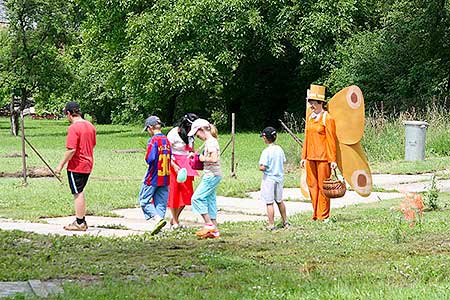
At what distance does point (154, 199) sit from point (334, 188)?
2491mm

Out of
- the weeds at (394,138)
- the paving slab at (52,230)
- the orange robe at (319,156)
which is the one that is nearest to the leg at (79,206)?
the paving slab at (52,230)

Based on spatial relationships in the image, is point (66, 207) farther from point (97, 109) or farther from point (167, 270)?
point (97, 109)

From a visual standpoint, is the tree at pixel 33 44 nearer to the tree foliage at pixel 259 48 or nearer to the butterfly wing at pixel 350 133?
the tree foliage at pixel 259 48

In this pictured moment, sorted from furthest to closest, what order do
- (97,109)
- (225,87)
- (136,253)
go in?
1. (97,109)
2. (225,87)
3. (136,253)

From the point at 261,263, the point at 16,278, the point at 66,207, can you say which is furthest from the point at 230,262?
the point at 66,207

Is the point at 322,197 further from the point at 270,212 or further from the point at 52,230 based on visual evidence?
the point at 52,230

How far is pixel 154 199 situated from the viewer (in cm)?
1210

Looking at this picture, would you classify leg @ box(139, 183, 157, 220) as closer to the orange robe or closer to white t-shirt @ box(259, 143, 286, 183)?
white t-shirt @ box(259, 143, 286, 183)

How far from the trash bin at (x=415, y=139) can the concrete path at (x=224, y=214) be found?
385 centimetres

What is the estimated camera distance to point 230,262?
28.6 feet

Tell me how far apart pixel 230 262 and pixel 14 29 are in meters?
36.2

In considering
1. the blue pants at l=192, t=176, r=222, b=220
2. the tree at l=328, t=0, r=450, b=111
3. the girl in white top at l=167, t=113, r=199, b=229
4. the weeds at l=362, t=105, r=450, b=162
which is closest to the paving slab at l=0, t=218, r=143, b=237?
the girl in white top at l=167, t=113, r=199, b=229

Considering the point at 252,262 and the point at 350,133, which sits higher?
the point at 350,133

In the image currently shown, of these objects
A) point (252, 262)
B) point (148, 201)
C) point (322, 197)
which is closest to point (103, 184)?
point (148, 201)
